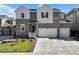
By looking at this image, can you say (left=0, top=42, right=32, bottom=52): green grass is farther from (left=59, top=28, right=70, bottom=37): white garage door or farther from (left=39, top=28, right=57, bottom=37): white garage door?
(left=59, top=28, right=70, bottom=37): white garage door

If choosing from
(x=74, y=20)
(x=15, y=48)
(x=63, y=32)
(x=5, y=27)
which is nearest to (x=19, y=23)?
(x=5, y=27)

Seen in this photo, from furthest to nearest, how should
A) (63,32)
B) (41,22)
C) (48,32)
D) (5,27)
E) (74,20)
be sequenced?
1. (5,27)
2. (41,22)
3. (48,32)
4. (63,32)
5. (74,20)

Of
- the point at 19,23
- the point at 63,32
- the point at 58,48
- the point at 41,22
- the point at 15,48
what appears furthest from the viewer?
the point at 19,23

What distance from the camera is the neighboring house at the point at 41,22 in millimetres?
16508

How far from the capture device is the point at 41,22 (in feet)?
57.3

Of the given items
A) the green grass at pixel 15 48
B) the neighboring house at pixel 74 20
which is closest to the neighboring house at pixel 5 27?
the green grass at pixel 15 48

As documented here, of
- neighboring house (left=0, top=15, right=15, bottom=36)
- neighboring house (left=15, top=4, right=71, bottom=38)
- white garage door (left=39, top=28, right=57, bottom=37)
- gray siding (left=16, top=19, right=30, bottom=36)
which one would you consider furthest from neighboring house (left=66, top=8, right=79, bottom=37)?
neighboring house (left=0, top=15, right=15, bottom=36)

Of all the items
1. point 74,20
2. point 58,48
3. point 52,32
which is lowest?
point 58,48

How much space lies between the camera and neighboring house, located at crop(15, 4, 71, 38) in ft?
54.2

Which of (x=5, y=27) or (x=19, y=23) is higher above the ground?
(x=19, y=23)

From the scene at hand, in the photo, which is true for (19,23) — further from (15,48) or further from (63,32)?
(15,48)

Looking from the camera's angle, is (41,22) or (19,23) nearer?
(41,22)

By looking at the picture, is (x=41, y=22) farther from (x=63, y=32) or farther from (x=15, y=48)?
(x=15, y=48)
